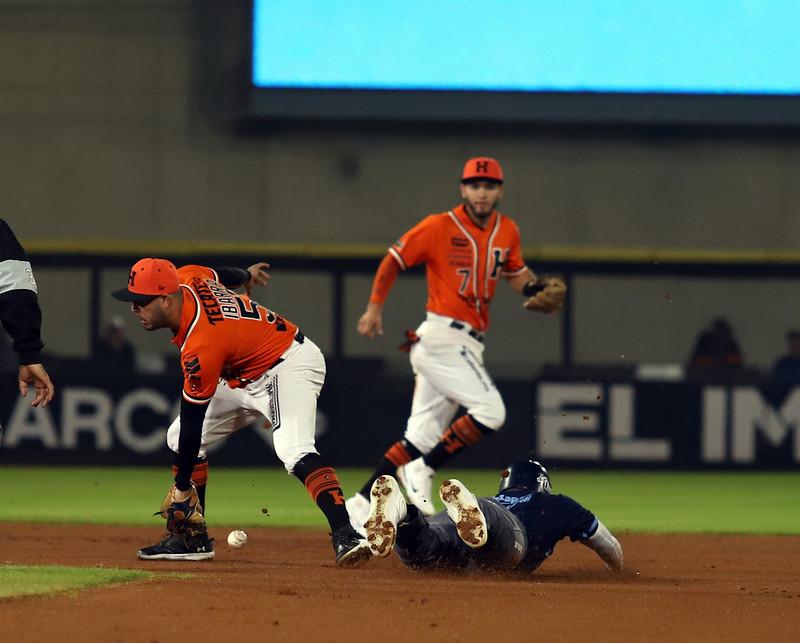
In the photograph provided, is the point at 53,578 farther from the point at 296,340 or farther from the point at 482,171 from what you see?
the point at 482,171

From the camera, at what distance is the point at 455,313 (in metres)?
9.75

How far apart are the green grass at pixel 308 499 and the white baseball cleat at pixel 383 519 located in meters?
3.70

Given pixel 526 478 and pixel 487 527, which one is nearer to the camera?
pixel 487 527

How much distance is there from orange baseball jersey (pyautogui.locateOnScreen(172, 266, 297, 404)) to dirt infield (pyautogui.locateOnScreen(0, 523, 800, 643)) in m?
0.94

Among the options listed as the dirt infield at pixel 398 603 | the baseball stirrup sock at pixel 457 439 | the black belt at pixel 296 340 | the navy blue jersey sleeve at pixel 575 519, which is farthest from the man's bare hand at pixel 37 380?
the baseball stirrup sock at pixel 457 439

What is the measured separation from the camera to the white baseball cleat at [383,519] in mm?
6488

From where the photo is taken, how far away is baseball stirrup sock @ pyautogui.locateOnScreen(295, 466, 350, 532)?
7172 mm

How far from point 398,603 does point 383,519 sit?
481mm

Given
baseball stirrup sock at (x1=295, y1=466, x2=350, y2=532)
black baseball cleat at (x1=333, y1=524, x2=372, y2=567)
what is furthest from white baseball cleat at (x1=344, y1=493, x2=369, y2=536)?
black baseball cleat at (x1=333, y1=524, x2=372, y2=567)

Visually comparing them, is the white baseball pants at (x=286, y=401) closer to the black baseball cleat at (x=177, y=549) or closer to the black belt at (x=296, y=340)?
the black belt at (x=296, y=340)

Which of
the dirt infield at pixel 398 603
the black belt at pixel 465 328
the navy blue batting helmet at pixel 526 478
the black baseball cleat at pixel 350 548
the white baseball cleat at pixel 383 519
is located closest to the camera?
the dirt infield at pixel 398 603

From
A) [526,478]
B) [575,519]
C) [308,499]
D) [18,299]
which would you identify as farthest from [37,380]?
[308,499]

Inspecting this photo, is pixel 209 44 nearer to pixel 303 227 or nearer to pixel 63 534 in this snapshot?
pixel 303 227

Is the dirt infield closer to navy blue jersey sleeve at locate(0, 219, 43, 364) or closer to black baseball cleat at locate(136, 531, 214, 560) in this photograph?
black baseball cleat at locate(136, 531, 214, 560)
